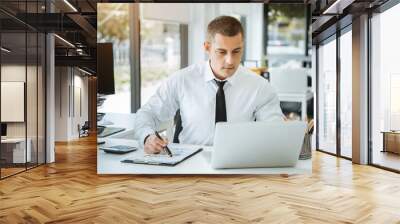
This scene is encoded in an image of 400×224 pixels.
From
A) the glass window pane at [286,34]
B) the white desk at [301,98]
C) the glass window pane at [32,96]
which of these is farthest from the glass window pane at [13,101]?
the white desk at [301,98]

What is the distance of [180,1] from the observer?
5.47m

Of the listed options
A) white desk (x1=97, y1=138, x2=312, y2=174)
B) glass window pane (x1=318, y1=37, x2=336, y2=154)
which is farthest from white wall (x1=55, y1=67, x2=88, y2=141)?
glass window pane (x1=318, y1=37, x2=336, y2=154)

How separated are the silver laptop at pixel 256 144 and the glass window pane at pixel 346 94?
3100 millimetres

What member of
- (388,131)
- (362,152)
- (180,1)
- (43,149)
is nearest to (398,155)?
(388,131)

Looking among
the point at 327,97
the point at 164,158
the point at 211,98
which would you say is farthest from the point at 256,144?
the point at 327,97

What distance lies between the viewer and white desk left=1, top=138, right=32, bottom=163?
5984mm

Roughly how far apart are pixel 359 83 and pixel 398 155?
4.64ft

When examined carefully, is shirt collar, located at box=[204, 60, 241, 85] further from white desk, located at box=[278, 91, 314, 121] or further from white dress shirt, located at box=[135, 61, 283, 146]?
white desk, located at box=[278, 91, 314, 121]

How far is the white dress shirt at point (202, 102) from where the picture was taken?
512cm

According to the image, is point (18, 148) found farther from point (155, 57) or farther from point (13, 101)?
point (155, 57)

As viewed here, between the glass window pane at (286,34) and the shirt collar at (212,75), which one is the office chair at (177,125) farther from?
the glass window pane at (286,34)

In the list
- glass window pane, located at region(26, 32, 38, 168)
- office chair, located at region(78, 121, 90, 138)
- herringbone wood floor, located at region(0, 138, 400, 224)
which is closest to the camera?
herringbone wood floor, located at region(0, 138, 400, 224)

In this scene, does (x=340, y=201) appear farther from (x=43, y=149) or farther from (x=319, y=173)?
(x=43, y=149)

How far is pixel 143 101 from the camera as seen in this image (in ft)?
16.9
